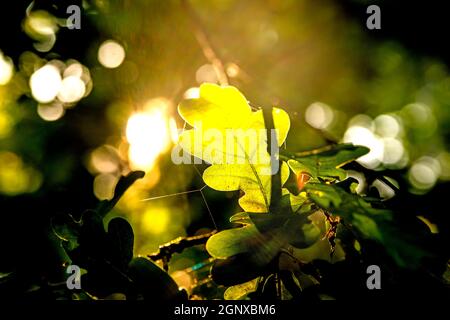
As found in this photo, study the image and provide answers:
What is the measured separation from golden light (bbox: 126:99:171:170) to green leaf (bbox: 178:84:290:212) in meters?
1.44

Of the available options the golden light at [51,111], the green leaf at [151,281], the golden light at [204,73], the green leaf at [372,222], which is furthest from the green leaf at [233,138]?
the golden light at [51,111]

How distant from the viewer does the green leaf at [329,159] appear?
841 millimetres

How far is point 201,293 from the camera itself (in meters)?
1.37

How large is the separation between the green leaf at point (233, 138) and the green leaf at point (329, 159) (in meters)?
0.10

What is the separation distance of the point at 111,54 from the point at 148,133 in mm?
883

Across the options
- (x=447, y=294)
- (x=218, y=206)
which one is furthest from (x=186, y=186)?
(x=447, y=294)

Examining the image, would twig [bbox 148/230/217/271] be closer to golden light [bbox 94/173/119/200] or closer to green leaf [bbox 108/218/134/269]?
green leaf [bbox 108/218/134/269]

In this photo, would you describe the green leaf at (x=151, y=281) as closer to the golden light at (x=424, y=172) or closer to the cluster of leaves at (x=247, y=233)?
the cluster of leaves at (x=247, y=233)

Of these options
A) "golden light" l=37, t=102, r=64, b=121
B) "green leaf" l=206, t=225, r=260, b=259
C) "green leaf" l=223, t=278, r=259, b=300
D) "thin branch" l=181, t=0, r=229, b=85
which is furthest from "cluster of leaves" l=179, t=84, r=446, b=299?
"golden light" l=37, t=102, r=64, b=121

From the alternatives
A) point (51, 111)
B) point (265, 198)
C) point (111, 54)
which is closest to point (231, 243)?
point (265, 198)

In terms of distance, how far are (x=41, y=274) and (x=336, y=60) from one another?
4033mm

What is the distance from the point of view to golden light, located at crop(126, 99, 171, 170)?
2.46m
